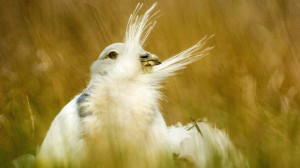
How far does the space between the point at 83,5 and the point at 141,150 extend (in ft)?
5.81

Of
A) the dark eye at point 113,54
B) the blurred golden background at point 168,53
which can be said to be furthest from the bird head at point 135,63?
the blurred golden background at point 168,53

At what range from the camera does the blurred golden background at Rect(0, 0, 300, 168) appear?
1.50m

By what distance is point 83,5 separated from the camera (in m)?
2.72

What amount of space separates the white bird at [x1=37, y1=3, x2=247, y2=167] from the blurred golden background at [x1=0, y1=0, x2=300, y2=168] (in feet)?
0.32

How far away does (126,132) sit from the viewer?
113 centimetres

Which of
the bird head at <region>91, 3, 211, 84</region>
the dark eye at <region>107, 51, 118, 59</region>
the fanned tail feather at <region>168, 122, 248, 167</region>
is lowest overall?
→ the fanned tail feather at <region>168, 122, 248, 167</region>

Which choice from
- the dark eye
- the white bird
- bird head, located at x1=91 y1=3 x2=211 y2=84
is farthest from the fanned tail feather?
the dark eye

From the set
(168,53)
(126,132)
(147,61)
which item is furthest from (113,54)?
(168,53)

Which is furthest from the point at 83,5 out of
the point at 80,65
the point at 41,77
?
the point at 41,77

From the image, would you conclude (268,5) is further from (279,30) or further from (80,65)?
(80,65)

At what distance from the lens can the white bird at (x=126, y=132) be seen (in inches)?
43.6

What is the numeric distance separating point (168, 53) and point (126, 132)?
4.24ft

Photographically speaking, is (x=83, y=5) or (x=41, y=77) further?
(x=83, y=5)

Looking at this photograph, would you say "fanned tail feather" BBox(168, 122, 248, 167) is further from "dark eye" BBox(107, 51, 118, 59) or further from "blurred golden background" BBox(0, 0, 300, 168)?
"dark eye" BBox(107, 51, 118, 59)
